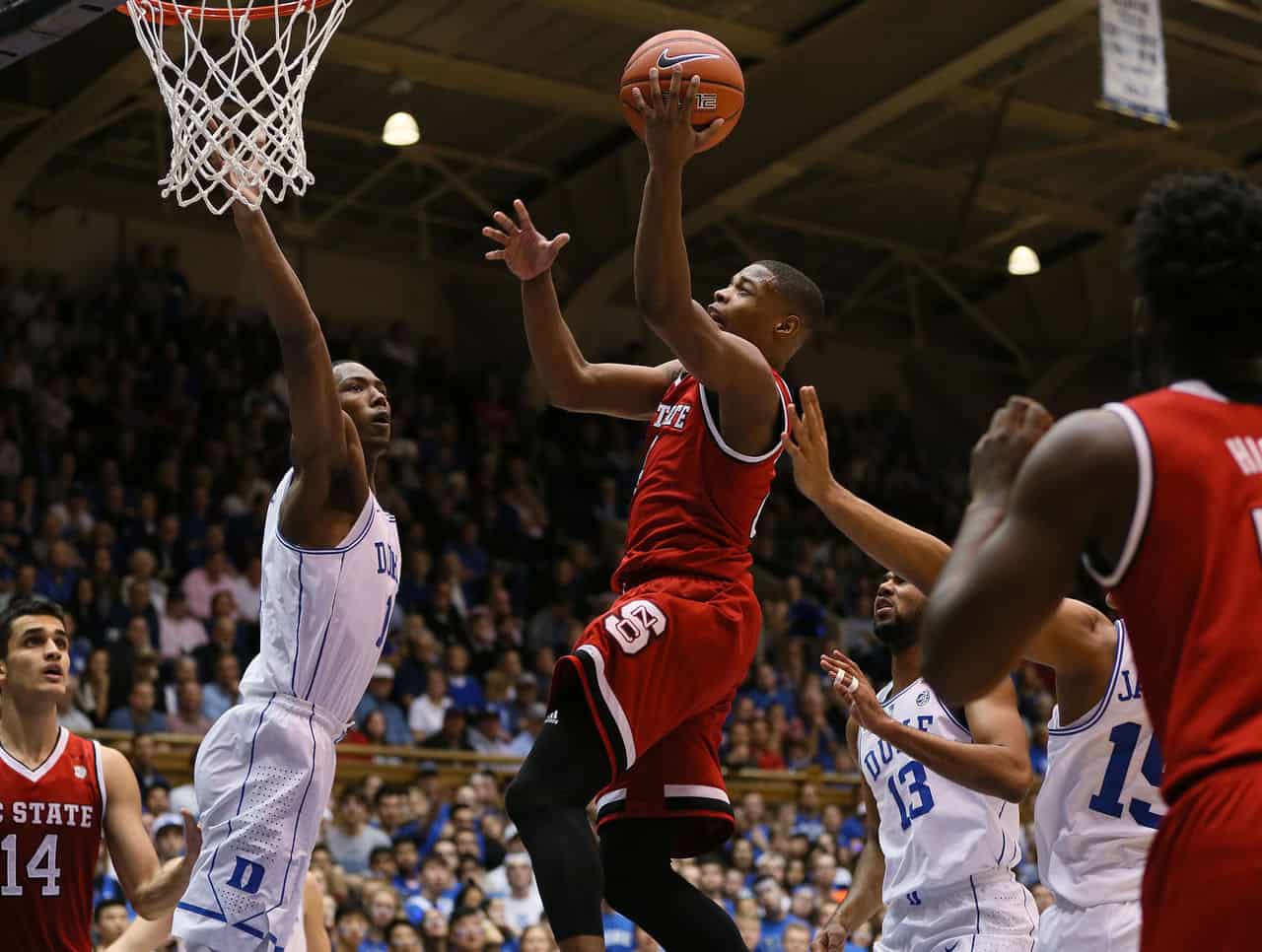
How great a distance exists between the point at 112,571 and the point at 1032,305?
45.8 ft

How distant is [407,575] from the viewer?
14273 mm

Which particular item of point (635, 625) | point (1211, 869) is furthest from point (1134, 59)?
point (1211, 869)

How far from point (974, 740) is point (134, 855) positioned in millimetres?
2598

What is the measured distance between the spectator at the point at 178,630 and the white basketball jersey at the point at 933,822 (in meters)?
7.29

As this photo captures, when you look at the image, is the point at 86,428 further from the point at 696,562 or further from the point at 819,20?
the point at 696,562

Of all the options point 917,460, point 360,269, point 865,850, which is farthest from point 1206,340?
point 917,460

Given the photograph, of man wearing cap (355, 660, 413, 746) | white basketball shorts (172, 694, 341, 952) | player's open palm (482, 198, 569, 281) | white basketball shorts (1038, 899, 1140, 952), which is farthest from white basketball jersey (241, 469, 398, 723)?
man wearing cap (355, 660, 413, 746)

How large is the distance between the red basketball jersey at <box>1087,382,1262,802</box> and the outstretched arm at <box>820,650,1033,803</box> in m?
2.16

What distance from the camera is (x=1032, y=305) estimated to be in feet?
74.5

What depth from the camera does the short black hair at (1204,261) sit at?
2.56 meters

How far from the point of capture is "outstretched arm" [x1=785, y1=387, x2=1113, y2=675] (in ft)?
12.4

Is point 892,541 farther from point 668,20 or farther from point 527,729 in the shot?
point 668,20

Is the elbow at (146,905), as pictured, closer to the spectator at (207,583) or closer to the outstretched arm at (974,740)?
the outstretched arm at (974,740)

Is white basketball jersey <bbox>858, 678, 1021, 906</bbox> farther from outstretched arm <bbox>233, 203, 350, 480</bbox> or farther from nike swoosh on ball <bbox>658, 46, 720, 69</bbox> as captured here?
nike swoosh on ball <bbox>658, 46, 720, 69</bbox>
